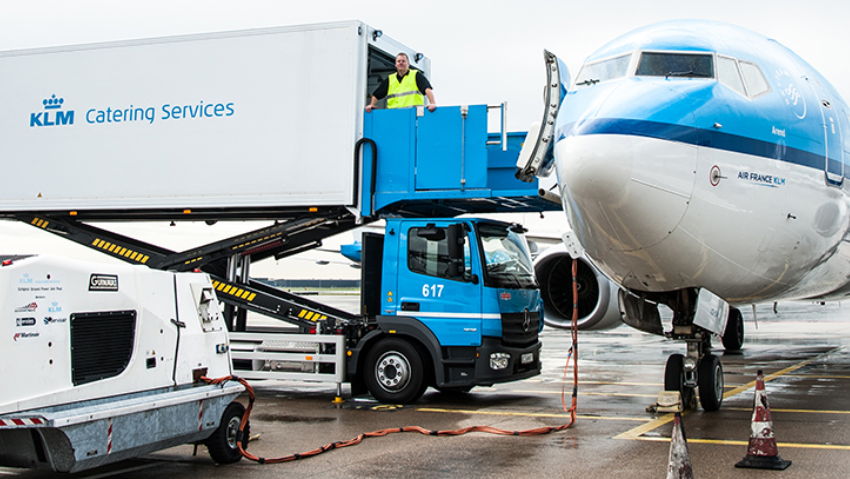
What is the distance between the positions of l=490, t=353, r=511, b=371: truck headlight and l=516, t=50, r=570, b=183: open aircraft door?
2297mm

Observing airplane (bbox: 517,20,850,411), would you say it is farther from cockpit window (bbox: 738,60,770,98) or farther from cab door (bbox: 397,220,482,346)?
cab door (bbox: 397,220,482,346)

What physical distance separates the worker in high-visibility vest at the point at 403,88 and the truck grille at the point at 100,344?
5428 mm

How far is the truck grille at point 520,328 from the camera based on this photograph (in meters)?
9.22

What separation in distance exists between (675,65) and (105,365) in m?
5.18

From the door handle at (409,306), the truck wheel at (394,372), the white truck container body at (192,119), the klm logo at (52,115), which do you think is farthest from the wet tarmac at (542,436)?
the klm logo at (52,115)

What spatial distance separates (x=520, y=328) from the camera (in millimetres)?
9484

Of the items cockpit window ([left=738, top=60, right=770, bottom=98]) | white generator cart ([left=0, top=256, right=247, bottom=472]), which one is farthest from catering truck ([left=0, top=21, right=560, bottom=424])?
white generator cart ([left=0, top=256, right=247, bottom=472])

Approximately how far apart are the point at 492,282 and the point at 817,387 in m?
4.95

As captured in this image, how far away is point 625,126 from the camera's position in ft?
19.9

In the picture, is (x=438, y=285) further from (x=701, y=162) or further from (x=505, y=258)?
(x=701, y=162)

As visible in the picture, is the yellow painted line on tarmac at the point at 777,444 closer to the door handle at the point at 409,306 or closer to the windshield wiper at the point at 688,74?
the windshield wiper at the point at 688,74

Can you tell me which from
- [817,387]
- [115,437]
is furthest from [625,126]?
[817,387]

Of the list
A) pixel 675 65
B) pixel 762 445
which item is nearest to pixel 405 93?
pixel 675 65

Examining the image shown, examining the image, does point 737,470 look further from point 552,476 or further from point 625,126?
point 625,126
